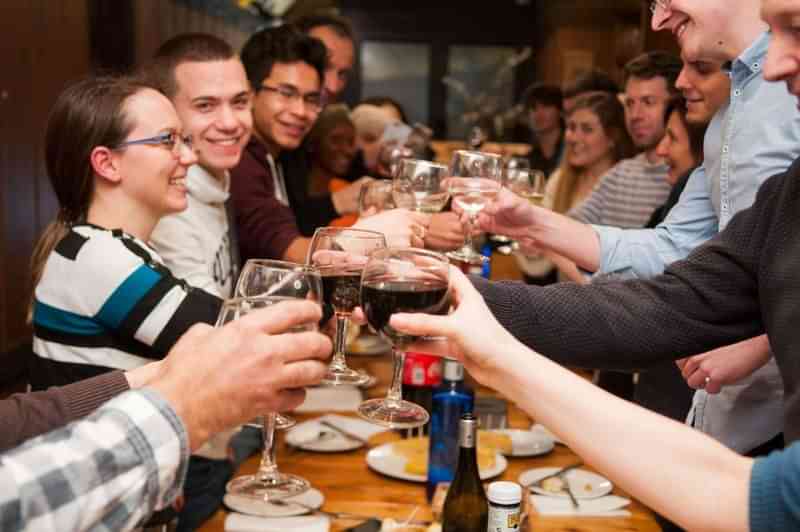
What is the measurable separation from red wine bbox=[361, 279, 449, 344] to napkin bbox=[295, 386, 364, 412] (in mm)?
1343

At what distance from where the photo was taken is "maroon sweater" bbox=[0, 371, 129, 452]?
51.8 inches

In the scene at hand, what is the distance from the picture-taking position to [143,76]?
2213 mm

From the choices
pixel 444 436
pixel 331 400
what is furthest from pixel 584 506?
pixel 331 400

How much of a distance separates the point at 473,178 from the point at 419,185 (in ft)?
0.42

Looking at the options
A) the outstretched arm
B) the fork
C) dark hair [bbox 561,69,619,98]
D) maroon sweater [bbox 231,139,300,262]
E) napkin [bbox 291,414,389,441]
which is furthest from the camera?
dark hair [bbox 561,69,619,98]

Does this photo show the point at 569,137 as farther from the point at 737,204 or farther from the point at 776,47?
the point at 776,47

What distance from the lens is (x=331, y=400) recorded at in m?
2.51

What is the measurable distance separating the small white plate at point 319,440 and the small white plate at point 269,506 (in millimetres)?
312

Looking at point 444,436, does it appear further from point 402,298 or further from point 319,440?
point 402,298

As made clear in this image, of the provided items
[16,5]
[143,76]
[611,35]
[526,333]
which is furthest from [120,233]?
[611,35]

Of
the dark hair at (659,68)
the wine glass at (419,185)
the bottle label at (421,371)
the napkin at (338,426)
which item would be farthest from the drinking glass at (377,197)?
the dark hair at (659,68)

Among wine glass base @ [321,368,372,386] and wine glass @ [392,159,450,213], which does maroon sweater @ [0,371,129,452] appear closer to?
wine glass base @ [321,368,372,386]

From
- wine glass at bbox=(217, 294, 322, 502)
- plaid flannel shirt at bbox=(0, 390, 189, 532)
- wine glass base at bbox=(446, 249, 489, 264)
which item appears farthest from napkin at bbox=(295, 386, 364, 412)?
plaid flannel shirt at bbox=(0, 390, 189, 532)

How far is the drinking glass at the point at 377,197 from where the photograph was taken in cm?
207
